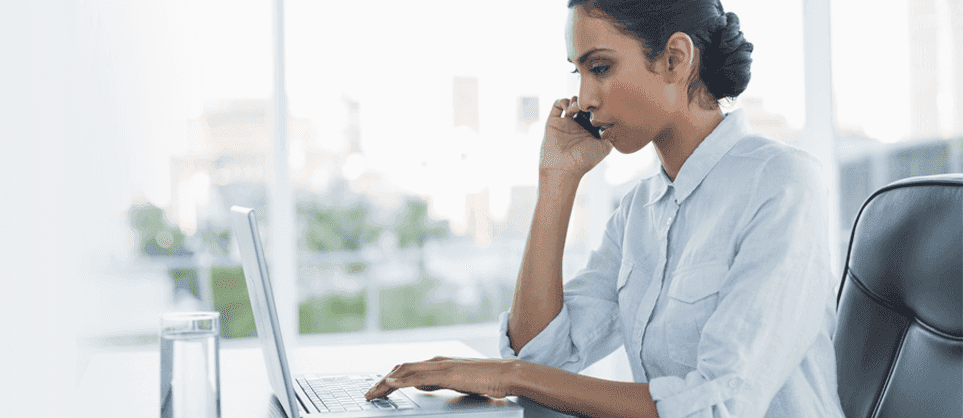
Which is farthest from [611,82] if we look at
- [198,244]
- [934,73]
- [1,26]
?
[934,73]

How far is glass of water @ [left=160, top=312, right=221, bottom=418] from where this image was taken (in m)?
0.76

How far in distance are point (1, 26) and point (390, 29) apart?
2533 mm

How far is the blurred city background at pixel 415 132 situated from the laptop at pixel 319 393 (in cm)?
199

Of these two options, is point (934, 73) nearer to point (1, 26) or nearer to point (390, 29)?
point (390, 29)

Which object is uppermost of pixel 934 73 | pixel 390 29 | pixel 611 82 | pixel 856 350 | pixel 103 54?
pixel 390 29

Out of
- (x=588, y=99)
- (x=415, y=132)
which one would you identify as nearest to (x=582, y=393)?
(x=588, y=99)

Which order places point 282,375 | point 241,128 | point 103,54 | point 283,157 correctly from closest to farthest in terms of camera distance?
1. point 282,375
2. point 103,54
3. point 283,157
4. point 241,128

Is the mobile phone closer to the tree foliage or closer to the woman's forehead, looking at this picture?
the woman's forehead

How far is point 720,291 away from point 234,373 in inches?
30.9

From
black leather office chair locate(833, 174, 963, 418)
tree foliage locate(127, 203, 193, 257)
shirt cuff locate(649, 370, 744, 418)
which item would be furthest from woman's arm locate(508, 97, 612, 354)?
tree foliage locate(127, 203, 193, 257)

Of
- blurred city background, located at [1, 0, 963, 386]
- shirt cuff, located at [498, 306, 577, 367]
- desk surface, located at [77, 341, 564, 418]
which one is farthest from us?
blurred city background, located at [1, 0, 963, 386]

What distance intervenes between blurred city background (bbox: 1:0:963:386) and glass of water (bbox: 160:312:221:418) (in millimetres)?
2175

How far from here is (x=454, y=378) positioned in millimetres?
929

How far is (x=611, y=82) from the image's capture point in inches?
42.4
